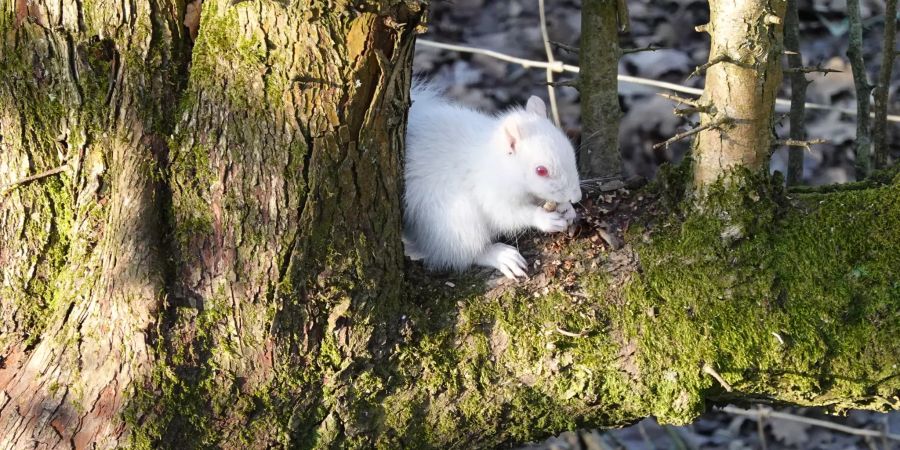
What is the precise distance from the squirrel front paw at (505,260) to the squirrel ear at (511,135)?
37cm

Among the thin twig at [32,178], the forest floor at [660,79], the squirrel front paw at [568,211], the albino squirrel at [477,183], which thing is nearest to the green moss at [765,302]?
the squirrel front paw at [568,211]

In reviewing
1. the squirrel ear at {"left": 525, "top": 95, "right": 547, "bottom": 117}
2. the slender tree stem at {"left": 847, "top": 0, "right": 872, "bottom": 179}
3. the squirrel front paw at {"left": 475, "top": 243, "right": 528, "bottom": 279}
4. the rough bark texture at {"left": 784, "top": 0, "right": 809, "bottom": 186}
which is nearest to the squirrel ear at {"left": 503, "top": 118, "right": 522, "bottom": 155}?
the squirrel ear at {"left": 525, "top": 95, "right": 547, "bottom": 117}

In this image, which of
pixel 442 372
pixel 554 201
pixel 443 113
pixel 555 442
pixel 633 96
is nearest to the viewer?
pixel 442 372

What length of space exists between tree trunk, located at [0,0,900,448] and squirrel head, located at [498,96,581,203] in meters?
0.33

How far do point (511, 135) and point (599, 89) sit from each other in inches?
17.8

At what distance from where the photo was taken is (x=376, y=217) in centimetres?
202

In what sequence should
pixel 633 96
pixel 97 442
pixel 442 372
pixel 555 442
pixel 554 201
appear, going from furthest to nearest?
pixel 633 96 → pixel 555 442 → pixel 554 201 → pixel 442 372 → pixel 97 442

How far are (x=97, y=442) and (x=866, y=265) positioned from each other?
67.6 inches

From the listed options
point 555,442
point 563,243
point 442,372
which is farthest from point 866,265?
point 555,442

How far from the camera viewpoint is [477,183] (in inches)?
99.2

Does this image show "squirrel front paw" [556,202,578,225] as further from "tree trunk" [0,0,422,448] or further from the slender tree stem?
the slender tree stem

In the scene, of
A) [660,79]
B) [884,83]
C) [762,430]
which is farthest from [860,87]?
[762,430]

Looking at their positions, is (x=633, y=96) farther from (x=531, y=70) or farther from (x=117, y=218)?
(x=117, y=218)

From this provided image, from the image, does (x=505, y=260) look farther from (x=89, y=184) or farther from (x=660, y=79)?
(x=660, y=79)
